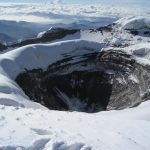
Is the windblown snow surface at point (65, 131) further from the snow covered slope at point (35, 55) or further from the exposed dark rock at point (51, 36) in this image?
the exposed dark rock at point (51, 36)

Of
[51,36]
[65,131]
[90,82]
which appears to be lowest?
[90,82]

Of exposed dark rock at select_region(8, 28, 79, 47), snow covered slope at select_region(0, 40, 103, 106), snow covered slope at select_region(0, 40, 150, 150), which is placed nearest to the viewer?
snow covered slope at select_region(0, 40, 150, 150)

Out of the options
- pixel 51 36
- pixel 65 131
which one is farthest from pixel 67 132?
pixel 51 36

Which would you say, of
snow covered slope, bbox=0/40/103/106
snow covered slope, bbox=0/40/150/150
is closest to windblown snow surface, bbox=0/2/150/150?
snow covered slope, bbox=0/40/150/150

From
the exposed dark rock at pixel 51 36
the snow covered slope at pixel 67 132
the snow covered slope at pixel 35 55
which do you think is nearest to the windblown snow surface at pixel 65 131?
the snow covered slope at pixel 67 132

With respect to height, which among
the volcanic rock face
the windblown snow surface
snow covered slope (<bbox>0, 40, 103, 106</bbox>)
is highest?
the windblown snow surface

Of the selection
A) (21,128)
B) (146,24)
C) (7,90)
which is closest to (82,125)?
(21,128)

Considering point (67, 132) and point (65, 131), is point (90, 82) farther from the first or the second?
point (67, 132)

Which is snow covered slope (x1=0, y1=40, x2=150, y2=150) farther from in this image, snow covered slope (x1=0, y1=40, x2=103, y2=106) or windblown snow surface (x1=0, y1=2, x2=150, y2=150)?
snow covered slope (x1=0, y1=40, x2=103, y2=106)
